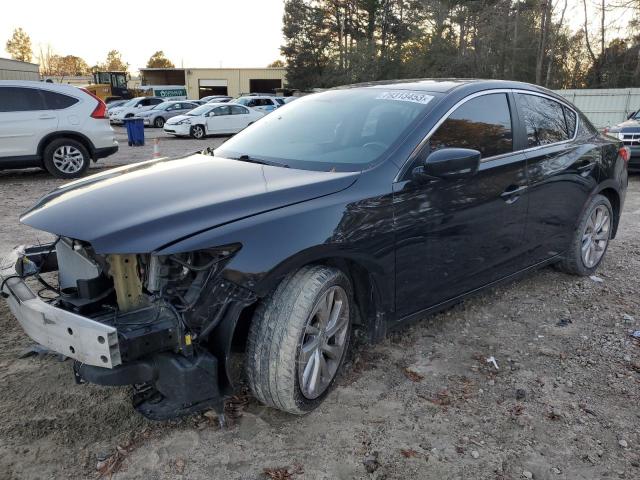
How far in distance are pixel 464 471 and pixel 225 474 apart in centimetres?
107

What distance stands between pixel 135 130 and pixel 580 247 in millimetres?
15361

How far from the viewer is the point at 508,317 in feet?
13.4

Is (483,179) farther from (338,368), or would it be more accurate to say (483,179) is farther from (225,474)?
(225,474)

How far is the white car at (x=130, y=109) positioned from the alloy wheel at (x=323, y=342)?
26916mm

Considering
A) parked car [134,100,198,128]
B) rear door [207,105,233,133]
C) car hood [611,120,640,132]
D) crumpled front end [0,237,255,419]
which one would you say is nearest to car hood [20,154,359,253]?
crumpled front end [0,237,255,419]

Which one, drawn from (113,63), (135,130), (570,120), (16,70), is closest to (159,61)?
(113,63)

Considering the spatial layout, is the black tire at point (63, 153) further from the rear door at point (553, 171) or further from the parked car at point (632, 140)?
the parked car at point (632, 140)

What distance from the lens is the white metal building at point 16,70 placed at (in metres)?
26.2

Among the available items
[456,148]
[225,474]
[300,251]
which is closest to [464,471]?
[225,474]

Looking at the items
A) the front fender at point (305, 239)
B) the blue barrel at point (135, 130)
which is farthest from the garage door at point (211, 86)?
the front fender at point (305, 239)

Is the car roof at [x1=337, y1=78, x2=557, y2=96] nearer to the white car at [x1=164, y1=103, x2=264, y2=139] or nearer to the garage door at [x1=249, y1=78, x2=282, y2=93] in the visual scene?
the white car at [x1=164, y1=103, x2=264, y2=139]

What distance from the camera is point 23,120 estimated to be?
9.44 meters

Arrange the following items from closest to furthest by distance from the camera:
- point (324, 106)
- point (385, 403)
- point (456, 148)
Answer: point (385, 403)
point (456, 148)
point (324, 106)

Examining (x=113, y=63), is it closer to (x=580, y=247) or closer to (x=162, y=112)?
(x=162, y=112)
